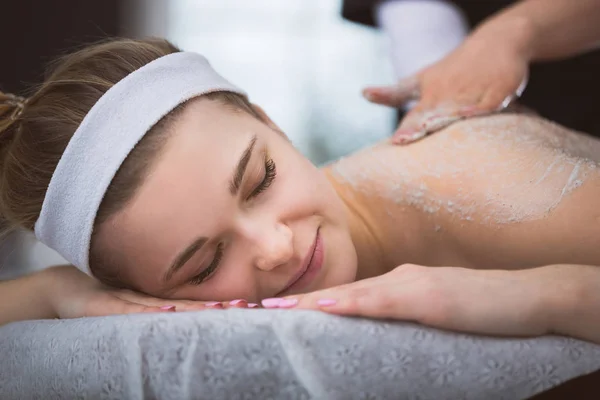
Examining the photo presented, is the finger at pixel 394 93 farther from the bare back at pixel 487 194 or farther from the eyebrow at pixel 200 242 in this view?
the eyebrow at pixel 200 242

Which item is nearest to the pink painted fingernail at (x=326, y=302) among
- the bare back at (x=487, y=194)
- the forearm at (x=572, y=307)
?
the forearm at (x=572, y=307)

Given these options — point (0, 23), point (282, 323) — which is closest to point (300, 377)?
point (282, 323)

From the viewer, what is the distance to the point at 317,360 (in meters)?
0.70

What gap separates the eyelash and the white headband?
6.8 inches

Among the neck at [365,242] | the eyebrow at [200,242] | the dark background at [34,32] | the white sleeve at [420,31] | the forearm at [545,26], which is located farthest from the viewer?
the dark background at [34,32]

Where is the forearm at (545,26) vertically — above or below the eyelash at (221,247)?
above

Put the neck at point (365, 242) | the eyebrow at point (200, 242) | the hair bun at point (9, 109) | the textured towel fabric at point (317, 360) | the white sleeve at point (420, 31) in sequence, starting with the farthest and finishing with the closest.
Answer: the white sleeve at point (420, 31)
the neck at point (365, 242)
the hair bun at point (9, 109)
the eyebrow at point (200, 242)
the textured towel fabric at point (317, 360)

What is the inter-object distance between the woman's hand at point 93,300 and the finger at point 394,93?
2.07ft

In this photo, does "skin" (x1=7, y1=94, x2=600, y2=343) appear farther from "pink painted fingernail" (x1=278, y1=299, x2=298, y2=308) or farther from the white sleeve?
the white sleeve

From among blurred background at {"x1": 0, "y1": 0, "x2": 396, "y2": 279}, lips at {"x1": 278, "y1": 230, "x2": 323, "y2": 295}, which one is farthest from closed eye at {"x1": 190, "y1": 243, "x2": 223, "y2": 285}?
blurred background at {"x1": 0, "y1": 0, "x2": 396, "y2": 279}

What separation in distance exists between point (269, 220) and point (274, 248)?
51 mm

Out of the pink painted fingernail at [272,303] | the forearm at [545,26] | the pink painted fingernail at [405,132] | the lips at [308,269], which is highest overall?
the forearm at [545,26]

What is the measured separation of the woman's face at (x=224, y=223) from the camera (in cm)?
90

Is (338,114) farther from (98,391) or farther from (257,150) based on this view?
(98,391)
